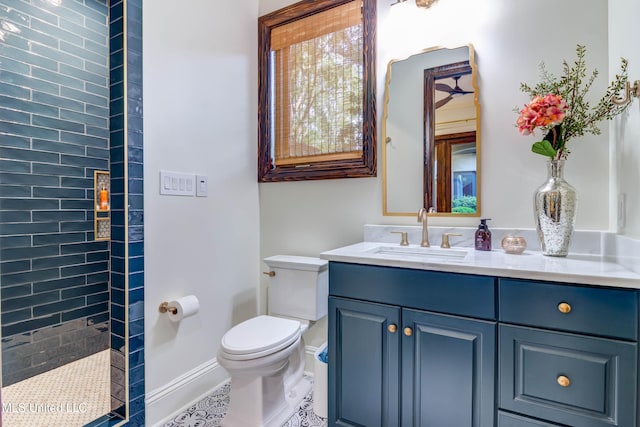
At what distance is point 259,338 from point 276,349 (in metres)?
0.10

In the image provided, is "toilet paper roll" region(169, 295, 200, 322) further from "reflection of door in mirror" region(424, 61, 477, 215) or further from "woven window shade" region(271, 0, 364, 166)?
"reflection of door in mirror" region(424, 61, 477, 215)

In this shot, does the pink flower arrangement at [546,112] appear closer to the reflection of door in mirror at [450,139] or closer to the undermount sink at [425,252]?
the reflection of door in mirror at [450,139]

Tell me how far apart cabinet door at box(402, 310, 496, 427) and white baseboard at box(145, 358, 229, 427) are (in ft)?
3.91

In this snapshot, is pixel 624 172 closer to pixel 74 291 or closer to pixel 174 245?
pixel 174 245

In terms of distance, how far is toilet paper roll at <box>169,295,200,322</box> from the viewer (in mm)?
1658

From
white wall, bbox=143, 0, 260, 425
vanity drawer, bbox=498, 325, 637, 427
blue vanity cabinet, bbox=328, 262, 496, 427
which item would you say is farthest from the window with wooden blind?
vanity drawer, bbox=498, 325, 637, 427

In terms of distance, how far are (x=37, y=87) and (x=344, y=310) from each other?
2.37 meters

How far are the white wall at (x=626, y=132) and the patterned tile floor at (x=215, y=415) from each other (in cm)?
158

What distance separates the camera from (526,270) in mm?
1041

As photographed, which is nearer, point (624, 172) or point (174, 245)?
point (624, 172)

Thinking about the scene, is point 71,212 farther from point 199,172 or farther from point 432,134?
point 432,134

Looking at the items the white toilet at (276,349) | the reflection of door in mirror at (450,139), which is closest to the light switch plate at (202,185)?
the white toilet at (276,349)

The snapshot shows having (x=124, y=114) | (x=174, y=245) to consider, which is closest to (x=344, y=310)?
(x=174, y=245)

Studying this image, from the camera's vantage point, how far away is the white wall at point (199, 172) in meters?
1.63
